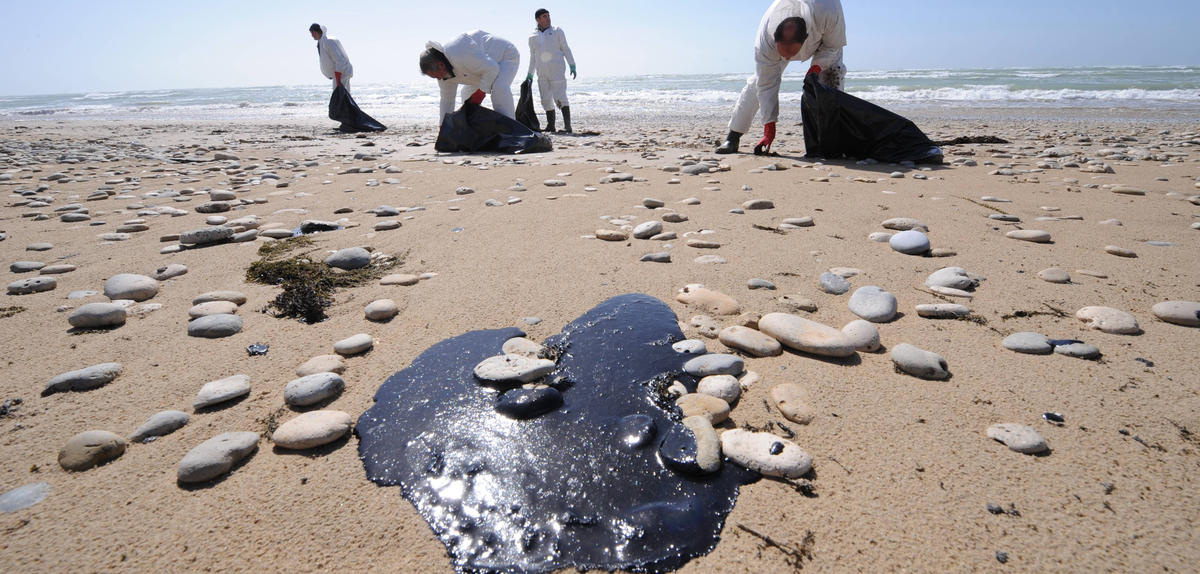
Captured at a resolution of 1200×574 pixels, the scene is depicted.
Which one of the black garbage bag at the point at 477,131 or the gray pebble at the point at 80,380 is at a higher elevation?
the black garbage bag at the point at 477,131

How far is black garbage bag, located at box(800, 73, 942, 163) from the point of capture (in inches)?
191

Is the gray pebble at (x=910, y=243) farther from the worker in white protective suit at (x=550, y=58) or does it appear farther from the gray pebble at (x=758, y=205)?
the worker in white protective suit at (x=550, y=58)

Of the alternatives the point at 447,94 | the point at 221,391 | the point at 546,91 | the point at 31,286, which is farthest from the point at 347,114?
the point at 221,391

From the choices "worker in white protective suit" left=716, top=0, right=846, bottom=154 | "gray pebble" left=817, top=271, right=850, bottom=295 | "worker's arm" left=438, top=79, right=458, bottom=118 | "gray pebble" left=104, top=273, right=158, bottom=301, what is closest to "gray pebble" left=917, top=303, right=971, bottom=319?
"gray pebble" left=817, top=271, right=850, bottom=295

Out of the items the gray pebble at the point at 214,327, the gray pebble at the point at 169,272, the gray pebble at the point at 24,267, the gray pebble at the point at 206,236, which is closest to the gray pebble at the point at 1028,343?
the gray pebble at the point at 214,327

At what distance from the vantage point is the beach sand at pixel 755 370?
0.97 m

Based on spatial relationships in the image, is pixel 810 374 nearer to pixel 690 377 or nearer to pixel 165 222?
pixel 690 377

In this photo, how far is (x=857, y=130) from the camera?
506 cm

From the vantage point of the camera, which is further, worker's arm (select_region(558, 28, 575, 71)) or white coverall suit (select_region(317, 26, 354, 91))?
white coverall suit (select_region(317, 26, 354, 91))

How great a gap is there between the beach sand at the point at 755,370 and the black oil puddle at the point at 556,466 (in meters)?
0.06

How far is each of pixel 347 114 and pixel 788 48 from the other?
25.9 ft

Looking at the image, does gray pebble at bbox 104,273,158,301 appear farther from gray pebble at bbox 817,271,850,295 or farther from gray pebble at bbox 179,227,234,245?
gray pebble at bbox 817,271,850,295

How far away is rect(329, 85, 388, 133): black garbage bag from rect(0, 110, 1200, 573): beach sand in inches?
255

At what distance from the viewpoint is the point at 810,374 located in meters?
1.48
